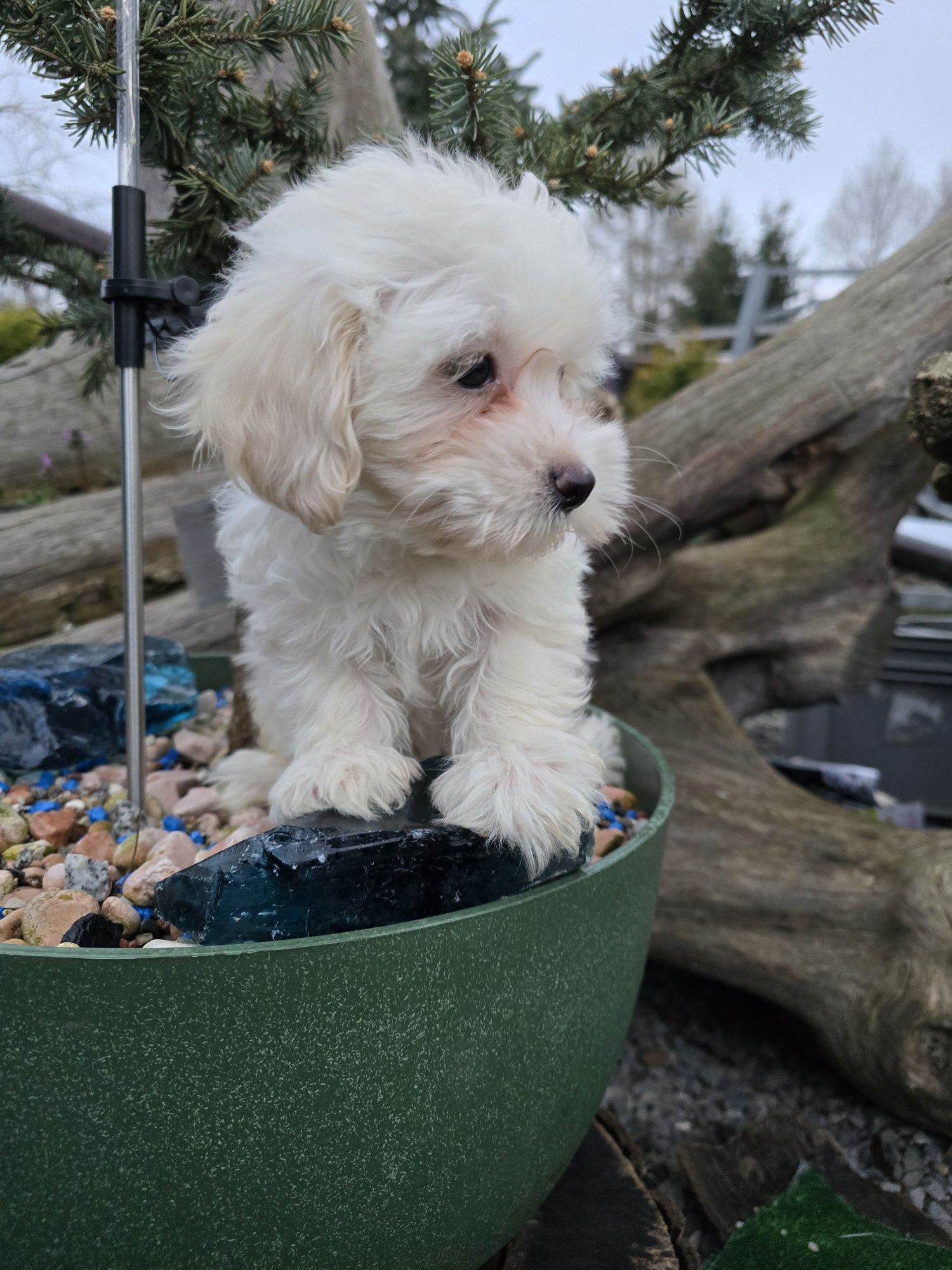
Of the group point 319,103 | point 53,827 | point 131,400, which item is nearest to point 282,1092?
point 53,827

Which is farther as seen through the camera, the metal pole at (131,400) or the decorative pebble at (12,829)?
the decorative pebble at (12,829)

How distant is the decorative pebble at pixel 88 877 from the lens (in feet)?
5.52

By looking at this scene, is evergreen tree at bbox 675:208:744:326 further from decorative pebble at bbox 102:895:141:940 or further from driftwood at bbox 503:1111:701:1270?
decorative pebble at bbox 102:895:141:940

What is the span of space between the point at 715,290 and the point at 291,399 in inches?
1061

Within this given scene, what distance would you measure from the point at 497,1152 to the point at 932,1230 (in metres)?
1.26

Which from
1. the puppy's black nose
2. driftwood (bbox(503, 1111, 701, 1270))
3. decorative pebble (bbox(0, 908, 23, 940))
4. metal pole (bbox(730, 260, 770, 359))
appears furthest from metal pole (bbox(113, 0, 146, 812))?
metal pole (bbox(730, 260, 770, 359))

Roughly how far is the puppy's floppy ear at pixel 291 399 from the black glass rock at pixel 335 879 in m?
0.47

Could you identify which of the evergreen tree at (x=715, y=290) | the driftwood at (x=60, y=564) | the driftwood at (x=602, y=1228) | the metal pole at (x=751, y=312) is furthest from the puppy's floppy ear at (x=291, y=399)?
the evergreen tree at (x=715, y=290)

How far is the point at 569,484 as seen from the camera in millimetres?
1468

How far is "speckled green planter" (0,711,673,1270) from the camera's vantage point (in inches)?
48.2

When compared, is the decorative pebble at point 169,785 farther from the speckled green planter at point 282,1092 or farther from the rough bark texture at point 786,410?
the rough bark texture at point 786,410

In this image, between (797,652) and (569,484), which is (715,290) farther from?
(569,484)

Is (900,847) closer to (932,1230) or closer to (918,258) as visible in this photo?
(932,1230)

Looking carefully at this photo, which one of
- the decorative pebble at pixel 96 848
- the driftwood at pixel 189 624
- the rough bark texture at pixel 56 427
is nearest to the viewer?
the decorative pebble at pixel 96 848
